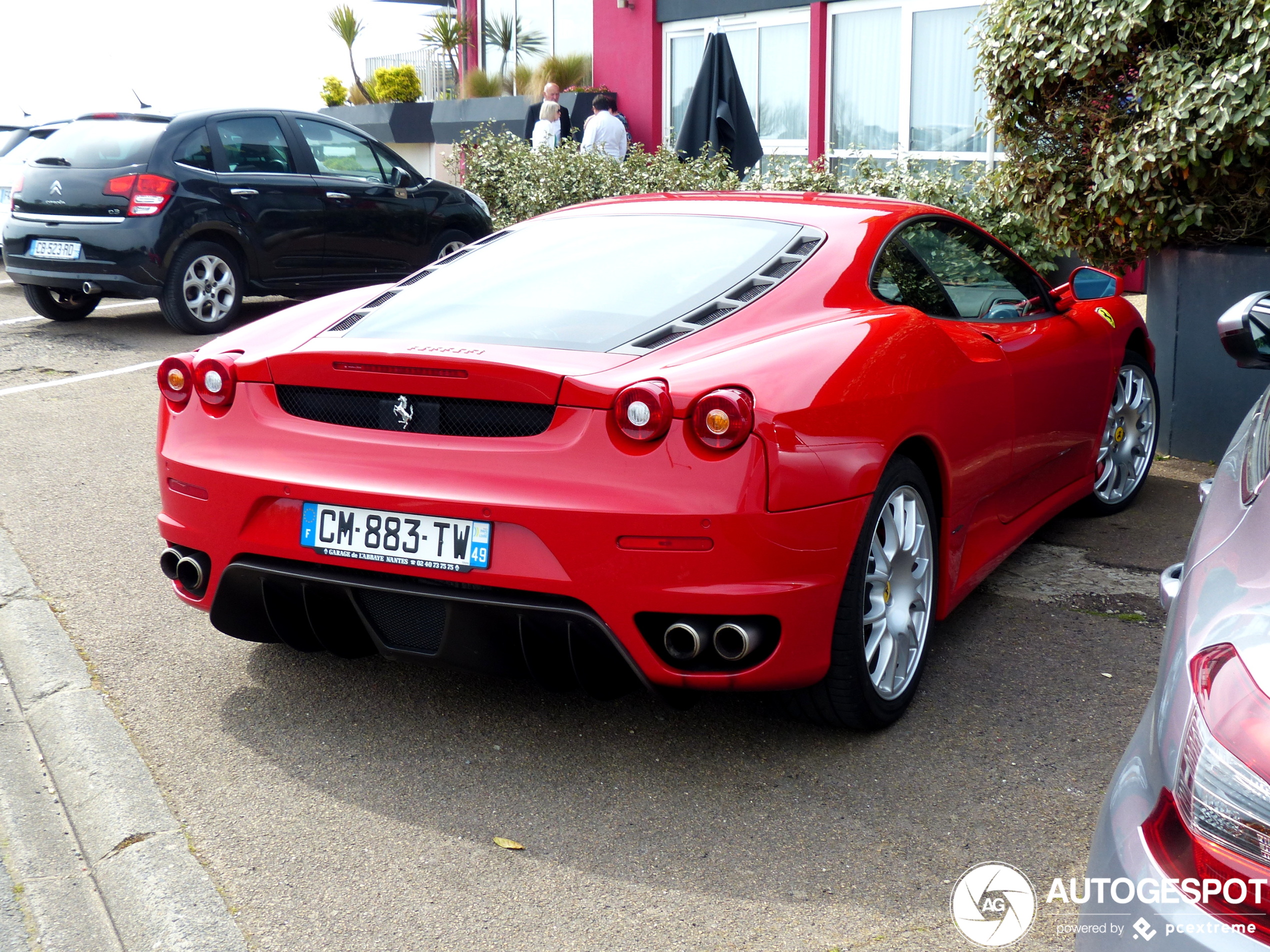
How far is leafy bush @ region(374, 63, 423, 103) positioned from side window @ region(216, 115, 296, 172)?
14331 millimetres

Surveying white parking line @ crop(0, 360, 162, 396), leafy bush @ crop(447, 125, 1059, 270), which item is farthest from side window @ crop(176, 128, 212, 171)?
leafy bush @ crop(447, 125, 1059, 270)

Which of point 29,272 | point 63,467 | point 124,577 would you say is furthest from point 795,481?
point 29,272

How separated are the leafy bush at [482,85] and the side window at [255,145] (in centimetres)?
1111

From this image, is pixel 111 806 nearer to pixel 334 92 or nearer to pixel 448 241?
pixel 448 241

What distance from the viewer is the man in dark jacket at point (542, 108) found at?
15.3 m

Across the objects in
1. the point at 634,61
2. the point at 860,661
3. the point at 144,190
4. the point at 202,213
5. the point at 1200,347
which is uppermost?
the point at 634,61

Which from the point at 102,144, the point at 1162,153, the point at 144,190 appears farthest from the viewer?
the point at 102,144

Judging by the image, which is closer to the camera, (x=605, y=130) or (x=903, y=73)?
(x=903, y=73)

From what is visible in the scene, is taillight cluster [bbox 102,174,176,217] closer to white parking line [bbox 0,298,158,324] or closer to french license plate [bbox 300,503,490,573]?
white parking line [bbox 0,298,158,324]

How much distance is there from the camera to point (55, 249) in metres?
9.79

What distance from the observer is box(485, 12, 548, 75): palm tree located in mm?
21516

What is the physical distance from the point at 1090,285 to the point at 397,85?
2158cm

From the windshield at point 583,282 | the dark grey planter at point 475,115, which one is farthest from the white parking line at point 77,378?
the dark grey planter at point 475,115

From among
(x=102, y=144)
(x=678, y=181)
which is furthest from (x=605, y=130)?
(x=102, y=144)
